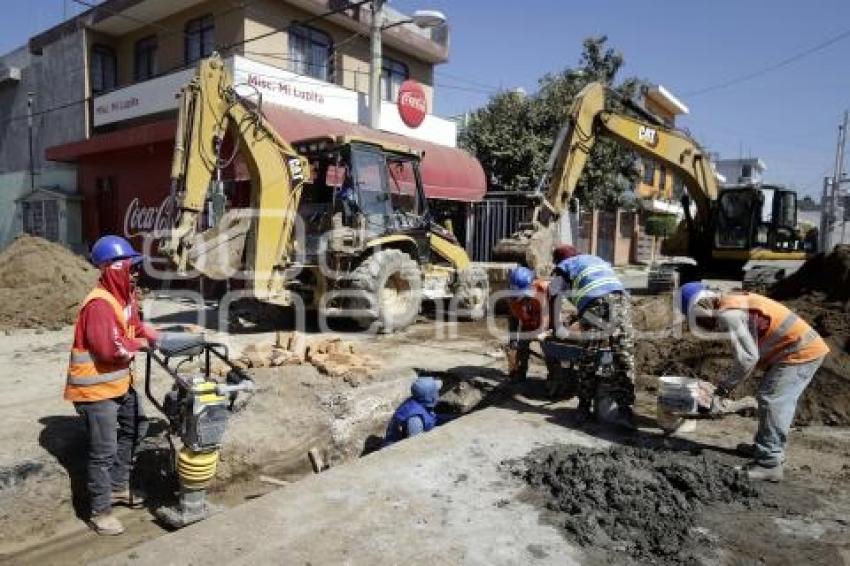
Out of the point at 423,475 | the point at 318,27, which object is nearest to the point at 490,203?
the point at 318,27

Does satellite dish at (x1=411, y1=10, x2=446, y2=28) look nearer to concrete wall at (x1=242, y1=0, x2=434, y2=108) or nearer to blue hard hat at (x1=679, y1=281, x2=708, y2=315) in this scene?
concrete wall at (x1=242, y1=0, x2=434, y2=108)

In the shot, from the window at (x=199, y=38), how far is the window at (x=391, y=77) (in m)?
5.11

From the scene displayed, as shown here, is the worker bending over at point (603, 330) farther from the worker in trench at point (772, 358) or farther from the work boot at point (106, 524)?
the work boot at point (106, 524)

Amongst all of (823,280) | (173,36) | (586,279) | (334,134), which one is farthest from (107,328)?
(173,36)

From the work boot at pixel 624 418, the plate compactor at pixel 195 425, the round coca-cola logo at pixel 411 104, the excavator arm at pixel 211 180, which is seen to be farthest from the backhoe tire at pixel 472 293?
the round coca-cola logo at pixel 411 104

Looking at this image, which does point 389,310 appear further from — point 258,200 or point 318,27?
point 318,27

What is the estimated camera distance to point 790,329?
437 centimetres

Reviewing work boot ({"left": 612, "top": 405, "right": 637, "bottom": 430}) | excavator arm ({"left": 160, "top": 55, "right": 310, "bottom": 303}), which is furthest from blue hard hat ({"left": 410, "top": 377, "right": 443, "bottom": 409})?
excavator arm ({"left": 160, "top": 55, "right": 310, "bottom": 303})

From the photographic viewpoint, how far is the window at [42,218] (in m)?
18.0

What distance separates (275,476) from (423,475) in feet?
6.27

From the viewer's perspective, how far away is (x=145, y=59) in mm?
18078

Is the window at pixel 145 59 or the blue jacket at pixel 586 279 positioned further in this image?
the window at pixel 145 59

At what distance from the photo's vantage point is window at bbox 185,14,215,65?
15.8 metres

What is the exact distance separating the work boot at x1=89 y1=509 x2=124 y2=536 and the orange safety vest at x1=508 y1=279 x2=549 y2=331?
368cm
